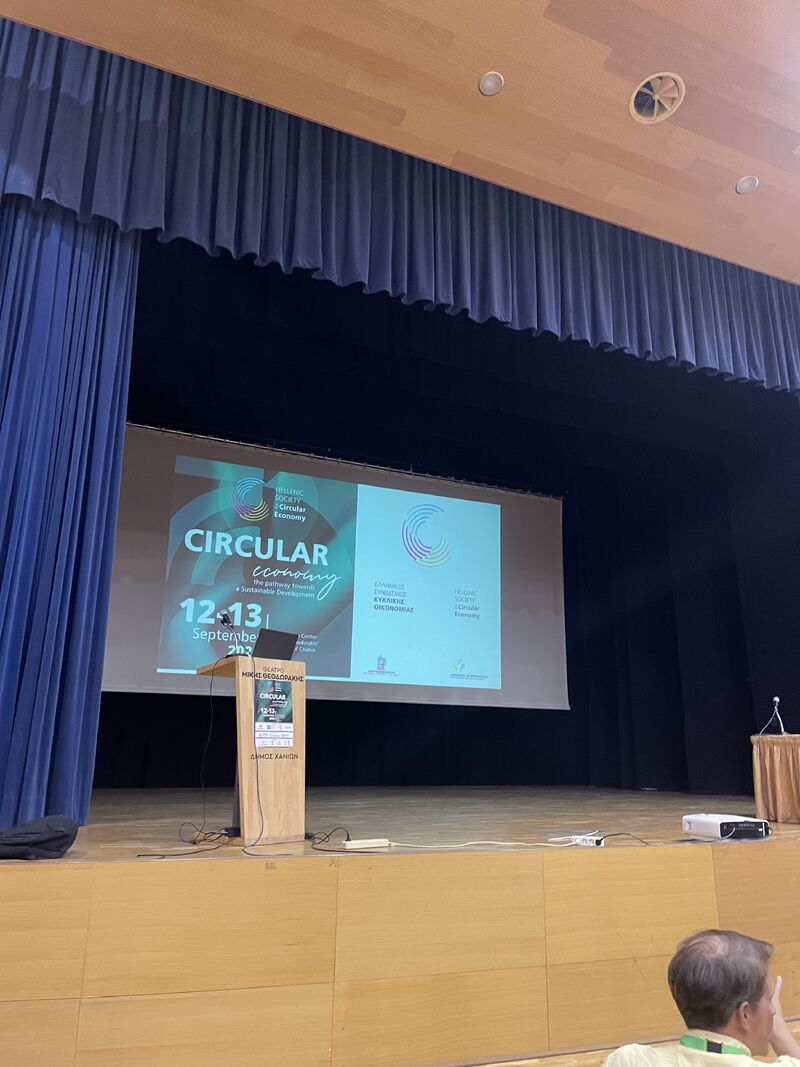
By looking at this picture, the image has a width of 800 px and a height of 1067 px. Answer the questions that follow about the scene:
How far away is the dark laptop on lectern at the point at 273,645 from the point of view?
2.63 meters

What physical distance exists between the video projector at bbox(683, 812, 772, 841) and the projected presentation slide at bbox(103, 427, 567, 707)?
9.42ft

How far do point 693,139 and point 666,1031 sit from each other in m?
3.32

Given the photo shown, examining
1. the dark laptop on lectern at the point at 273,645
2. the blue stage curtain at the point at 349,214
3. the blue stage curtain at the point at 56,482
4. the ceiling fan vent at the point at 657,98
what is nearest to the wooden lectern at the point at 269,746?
the dark laptop on lectern at the point at 273,645

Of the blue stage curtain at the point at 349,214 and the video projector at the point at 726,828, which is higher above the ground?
the blue stage curtain at the point at 349,214

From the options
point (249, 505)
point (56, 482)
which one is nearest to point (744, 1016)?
point (56, 482)

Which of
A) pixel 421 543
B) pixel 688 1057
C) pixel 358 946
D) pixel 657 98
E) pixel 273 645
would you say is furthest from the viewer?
pixel 421 543

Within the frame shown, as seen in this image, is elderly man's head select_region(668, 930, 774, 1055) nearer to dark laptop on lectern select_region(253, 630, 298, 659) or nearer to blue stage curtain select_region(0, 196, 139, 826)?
dark laptop on lectern select_region(253, 630, 298, 659)

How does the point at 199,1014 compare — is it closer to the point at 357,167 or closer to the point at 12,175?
the point at 12,175

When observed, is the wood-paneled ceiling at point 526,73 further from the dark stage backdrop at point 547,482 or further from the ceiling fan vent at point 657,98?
the dark stage backdrop at point 547,482

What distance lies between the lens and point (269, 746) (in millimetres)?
2504

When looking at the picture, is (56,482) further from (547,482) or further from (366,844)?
(547,482)

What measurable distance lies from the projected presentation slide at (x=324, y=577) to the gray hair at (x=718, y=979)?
13.2 feet

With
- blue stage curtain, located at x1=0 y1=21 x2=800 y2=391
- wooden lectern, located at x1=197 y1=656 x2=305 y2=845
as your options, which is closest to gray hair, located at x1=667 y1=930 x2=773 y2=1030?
wooden lectern, located at x1=197 y1=656 x2=305 y2=845

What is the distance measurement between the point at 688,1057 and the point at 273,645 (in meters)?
1.80
